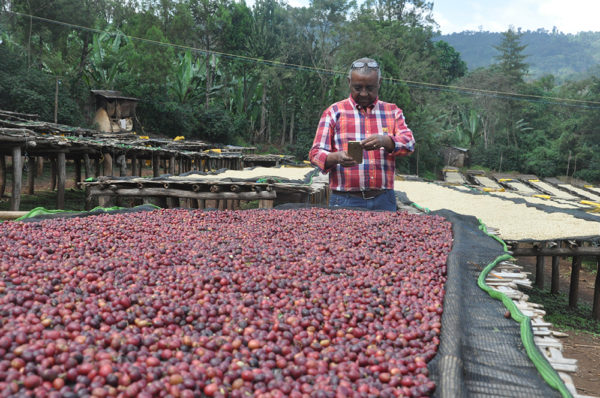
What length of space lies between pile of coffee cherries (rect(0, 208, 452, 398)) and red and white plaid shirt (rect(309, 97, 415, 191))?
2.58ft

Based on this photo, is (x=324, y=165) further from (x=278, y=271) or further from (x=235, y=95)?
(x=235, y=95)

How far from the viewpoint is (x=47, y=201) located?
1083 cm

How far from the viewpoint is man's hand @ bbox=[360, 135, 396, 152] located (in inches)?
120

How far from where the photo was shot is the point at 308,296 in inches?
72.5

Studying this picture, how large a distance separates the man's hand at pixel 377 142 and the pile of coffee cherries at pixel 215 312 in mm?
674

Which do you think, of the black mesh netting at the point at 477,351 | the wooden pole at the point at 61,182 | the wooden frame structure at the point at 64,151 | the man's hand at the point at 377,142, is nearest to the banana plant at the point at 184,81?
the wooden frame structure at the point at 64,151

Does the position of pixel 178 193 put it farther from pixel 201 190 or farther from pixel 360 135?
pixel 360 135

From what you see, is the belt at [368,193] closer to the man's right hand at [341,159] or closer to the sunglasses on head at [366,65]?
the man's right hand at [341,159]

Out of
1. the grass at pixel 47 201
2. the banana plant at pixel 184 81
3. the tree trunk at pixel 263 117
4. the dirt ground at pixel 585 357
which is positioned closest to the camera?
the dirt ground at pixel 585 357

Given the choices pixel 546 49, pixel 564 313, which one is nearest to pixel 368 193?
pixel 564 313

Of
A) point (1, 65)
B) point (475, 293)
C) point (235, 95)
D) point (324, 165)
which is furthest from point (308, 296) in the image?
point (235, 95)

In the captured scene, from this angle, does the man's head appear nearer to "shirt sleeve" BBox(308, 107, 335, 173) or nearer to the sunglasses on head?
the sunglasses on head

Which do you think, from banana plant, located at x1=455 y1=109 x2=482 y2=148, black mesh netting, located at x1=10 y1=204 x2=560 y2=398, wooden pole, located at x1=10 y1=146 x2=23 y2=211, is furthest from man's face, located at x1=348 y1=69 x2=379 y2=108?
banana plant, located at x1=455 y1=109 x2=482 y2=148

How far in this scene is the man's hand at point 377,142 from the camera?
3.06 m
